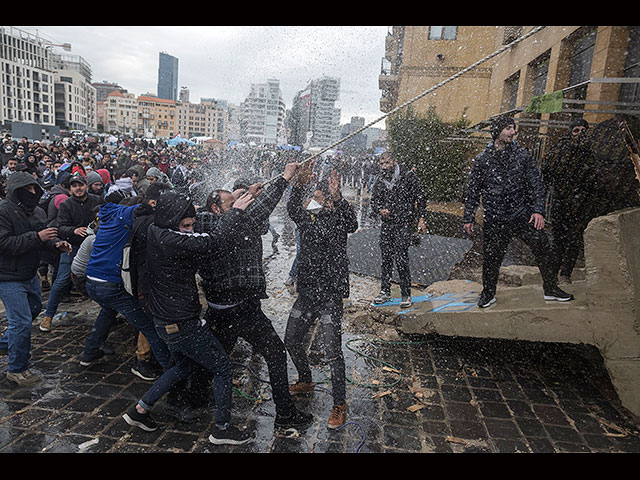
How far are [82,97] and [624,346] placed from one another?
169 meters

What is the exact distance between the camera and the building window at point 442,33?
23.2 meters

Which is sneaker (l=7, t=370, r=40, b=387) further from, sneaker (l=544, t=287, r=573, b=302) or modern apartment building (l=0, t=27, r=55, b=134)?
modern apartment building (l=0, t=27, r=55, b=134)

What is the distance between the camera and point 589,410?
161 inches

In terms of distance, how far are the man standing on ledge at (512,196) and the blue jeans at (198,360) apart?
2.92 metres

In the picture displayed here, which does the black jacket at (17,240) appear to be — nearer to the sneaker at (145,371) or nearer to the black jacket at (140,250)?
the black jacket at (140,250)

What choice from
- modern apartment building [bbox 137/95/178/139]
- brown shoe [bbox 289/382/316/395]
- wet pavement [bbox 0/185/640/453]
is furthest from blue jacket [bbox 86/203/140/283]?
modern apartment building [bbox 137/95/178/139]

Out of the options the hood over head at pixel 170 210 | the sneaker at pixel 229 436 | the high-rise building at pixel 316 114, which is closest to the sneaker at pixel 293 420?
the sneaker at pixel 229 436

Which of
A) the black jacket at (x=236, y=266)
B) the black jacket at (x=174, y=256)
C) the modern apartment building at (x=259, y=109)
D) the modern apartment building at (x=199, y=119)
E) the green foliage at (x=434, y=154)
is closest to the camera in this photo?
the black jacket at (x=174, y=256)

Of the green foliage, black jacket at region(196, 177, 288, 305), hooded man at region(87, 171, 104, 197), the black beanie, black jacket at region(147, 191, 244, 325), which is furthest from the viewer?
the green foliage

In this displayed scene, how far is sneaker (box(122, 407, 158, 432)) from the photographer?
3.55 metres

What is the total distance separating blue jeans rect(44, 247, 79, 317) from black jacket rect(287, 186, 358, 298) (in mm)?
3290

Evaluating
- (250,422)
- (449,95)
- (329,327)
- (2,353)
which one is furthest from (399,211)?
(449,95)

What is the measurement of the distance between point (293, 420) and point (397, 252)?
3.02 meters

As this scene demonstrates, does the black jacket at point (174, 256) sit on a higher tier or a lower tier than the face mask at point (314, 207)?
lower
